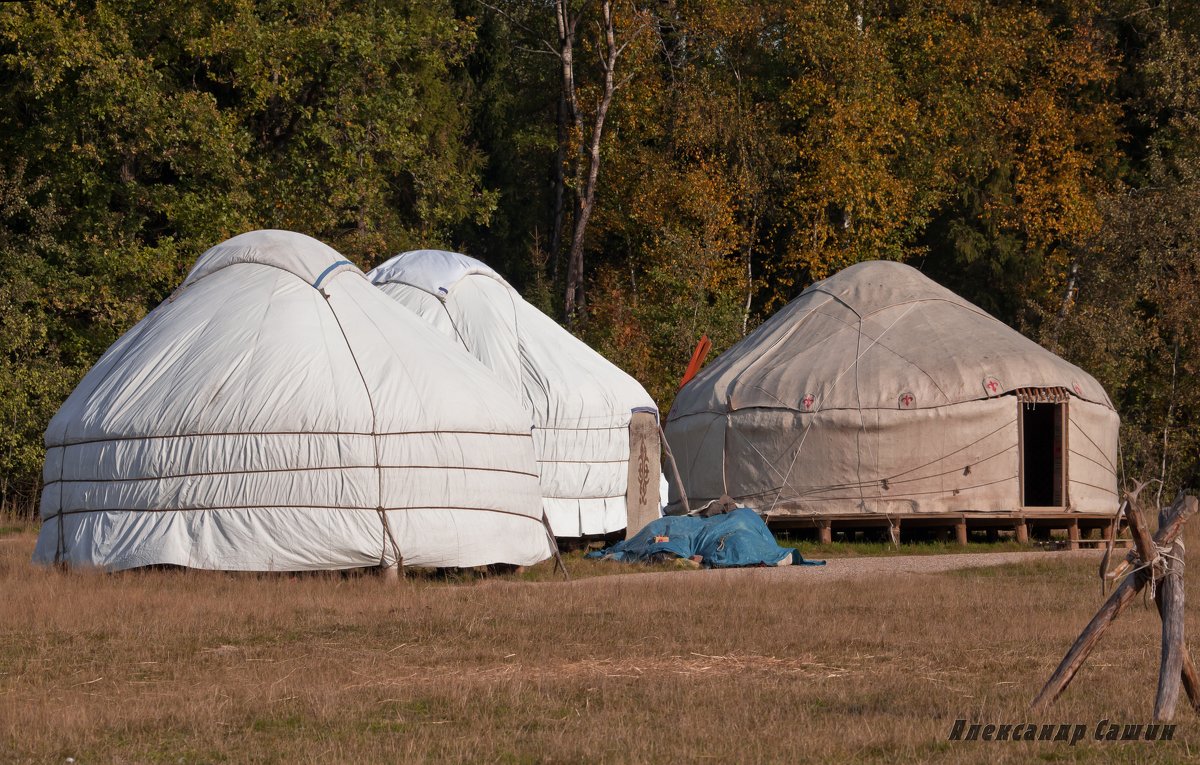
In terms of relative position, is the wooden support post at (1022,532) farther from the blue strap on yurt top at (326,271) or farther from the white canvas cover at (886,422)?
the blue strap on yurt top at (326,271)

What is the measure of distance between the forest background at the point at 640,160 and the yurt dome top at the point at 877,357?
19.5 feet

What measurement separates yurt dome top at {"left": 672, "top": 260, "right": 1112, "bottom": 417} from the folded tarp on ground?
12.5 ft

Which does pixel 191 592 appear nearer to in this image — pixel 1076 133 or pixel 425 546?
pixel 425 546

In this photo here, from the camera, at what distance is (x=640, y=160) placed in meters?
32.1

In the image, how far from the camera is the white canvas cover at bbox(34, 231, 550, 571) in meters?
13.0

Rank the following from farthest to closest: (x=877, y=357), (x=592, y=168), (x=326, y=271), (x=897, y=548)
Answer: (x=592, y=168)
(x=877, y=357)
(x=897, y=548)
(x=326, y=271)

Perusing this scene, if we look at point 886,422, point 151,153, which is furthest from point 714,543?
point 151,153

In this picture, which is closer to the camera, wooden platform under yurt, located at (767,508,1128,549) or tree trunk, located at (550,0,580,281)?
wooden platform under yurt, located at (767,508,1128,549)

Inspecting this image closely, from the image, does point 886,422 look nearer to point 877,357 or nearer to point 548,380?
point 877,357

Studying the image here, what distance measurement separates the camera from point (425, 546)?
13.4 metres

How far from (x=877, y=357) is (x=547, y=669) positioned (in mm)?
12314

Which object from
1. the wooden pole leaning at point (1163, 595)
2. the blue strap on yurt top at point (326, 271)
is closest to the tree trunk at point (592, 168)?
the blue strap on yurt top at point (326, 271)

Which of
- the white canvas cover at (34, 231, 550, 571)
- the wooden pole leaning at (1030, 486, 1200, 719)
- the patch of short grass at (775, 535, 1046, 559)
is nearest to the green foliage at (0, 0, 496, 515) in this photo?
the white canvas cover at (34, 231, 550, 571)

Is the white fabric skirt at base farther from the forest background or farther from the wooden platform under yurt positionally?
the forest background
